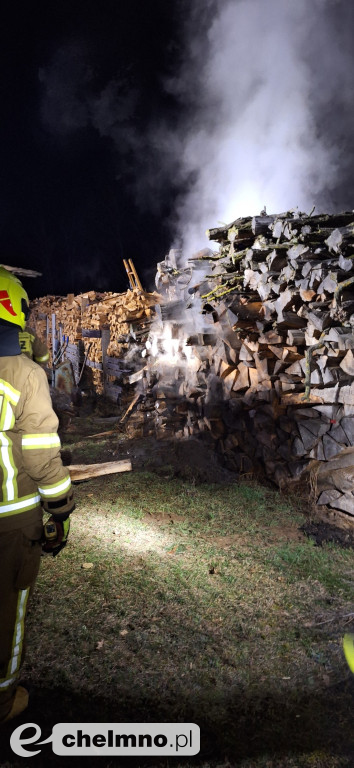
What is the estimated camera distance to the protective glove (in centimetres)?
235

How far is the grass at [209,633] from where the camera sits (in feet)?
7.56

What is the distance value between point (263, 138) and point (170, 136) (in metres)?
9.43

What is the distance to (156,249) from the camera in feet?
113

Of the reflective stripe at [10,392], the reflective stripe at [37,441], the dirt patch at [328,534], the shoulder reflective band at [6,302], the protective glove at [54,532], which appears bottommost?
the dirt patch at [328,534]

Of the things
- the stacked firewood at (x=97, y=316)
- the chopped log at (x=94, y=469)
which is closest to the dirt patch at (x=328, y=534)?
the chopped log at (x=94, y=469)

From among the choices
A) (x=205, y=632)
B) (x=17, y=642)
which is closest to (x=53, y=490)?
(x=17, y=642)

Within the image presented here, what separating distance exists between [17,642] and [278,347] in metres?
4.48

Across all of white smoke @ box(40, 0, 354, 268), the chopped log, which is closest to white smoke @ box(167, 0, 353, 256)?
white smoke @ box(40, 0, 354, 268)

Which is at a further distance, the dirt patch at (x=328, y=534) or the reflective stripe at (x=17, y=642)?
the dirt patch at (x=328, y=534)

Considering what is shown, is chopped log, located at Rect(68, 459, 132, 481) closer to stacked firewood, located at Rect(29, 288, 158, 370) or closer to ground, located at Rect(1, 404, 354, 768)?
ground, located at Rect(1, 404, 354, 768)

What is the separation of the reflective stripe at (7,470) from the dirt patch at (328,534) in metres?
3.34

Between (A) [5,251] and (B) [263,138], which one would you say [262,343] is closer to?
(B) [263,138]

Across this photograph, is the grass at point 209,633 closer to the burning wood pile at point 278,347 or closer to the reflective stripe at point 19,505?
the burning wood pile at point 278,347

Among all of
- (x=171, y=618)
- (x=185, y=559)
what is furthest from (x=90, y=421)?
(x=171, y=618)
